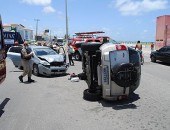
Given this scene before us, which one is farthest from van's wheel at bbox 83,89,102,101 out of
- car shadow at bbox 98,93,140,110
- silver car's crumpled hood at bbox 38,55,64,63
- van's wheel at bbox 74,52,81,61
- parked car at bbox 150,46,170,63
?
van's wheel at bbox 74,52,81,61

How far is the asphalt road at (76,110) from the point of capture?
5.86m

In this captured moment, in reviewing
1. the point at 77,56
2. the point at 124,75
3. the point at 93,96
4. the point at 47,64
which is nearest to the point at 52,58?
the point at 47,64

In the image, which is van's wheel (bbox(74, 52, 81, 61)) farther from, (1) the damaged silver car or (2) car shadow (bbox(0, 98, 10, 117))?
(2) car shadow (bbox(0, 98, 10, 117))

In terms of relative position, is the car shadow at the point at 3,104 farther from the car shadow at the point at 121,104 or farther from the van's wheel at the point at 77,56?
the van's wheel at the point at 77,56

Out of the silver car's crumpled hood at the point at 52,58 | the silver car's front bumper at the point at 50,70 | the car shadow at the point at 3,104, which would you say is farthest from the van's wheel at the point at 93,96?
the silver car's crumpled hood at the point at 52,58

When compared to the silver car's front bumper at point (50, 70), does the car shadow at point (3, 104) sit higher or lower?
lower

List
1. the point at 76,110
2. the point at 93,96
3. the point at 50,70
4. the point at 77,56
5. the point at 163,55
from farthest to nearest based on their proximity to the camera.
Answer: the point at 77,56
the point at 163,55
the point at 50,70
the point at 93,96
the point at 76,110

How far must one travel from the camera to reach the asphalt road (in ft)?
19.2

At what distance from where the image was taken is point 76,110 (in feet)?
23.4

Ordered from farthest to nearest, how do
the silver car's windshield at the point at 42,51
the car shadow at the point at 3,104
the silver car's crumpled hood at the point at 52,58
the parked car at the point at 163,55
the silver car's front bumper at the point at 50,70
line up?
the parked car at the point at 163,55
the silver car's windshield at the point at 42,51
the silver car's crumpled hood at the point at 52,58
the silver car's front bumper at the point at 50,70
the car shadow at the point at 3,104

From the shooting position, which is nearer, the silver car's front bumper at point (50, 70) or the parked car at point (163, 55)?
the silver car's front bumper at point (50, 70)

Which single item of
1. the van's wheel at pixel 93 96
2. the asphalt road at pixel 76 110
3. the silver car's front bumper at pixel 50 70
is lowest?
the asphalt road at pixel 76 110

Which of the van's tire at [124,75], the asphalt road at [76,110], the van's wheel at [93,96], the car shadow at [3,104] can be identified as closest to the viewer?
the asphalt road at [76,110]

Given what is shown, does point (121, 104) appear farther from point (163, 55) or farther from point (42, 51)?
point (163, 55)
